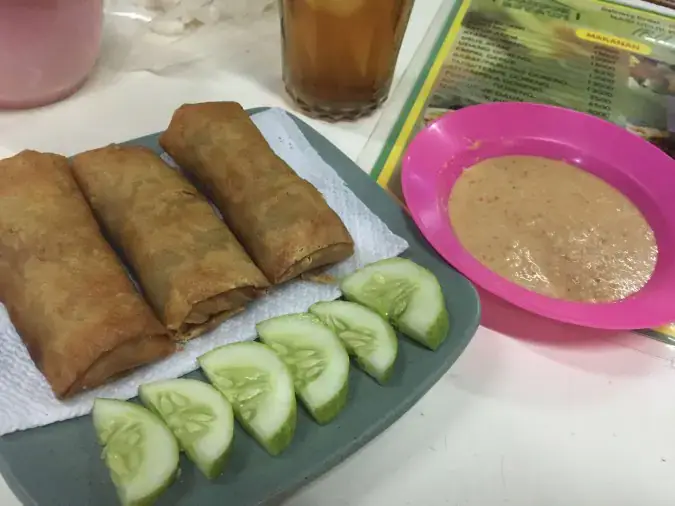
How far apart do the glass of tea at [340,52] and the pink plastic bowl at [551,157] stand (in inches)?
6.2

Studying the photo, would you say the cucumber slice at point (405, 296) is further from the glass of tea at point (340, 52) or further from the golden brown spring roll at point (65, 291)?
the glass of tea at point (340, 52)

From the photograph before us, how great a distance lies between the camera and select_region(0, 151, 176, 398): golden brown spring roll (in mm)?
751

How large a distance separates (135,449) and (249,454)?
0.11m

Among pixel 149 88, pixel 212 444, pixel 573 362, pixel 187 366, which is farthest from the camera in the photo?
pixel 149 88

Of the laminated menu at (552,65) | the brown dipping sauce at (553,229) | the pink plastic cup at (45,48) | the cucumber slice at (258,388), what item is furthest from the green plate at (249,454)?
the pink plastic cup at (45,48)

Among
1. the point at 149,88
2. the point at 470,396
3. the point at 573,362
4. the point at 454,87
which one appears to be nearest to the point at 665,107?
A: the point at 454,87

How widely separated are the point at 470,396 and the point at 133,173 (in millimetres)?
518

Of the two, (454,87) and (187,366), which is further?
(454,87)

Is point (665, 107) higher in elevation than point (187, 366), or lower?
higher

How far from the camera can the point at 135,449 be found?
0.68 meters

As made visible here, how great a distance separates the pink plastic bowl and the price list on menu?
0.51 ft

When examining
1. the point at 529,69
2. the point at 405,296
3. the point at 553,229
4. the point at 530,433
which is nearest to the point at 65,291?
the point at 405,296

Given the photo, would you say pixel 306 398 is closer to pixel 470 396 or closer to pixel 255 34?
pixel 470 396

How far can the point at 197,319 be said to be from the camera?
0.84m
